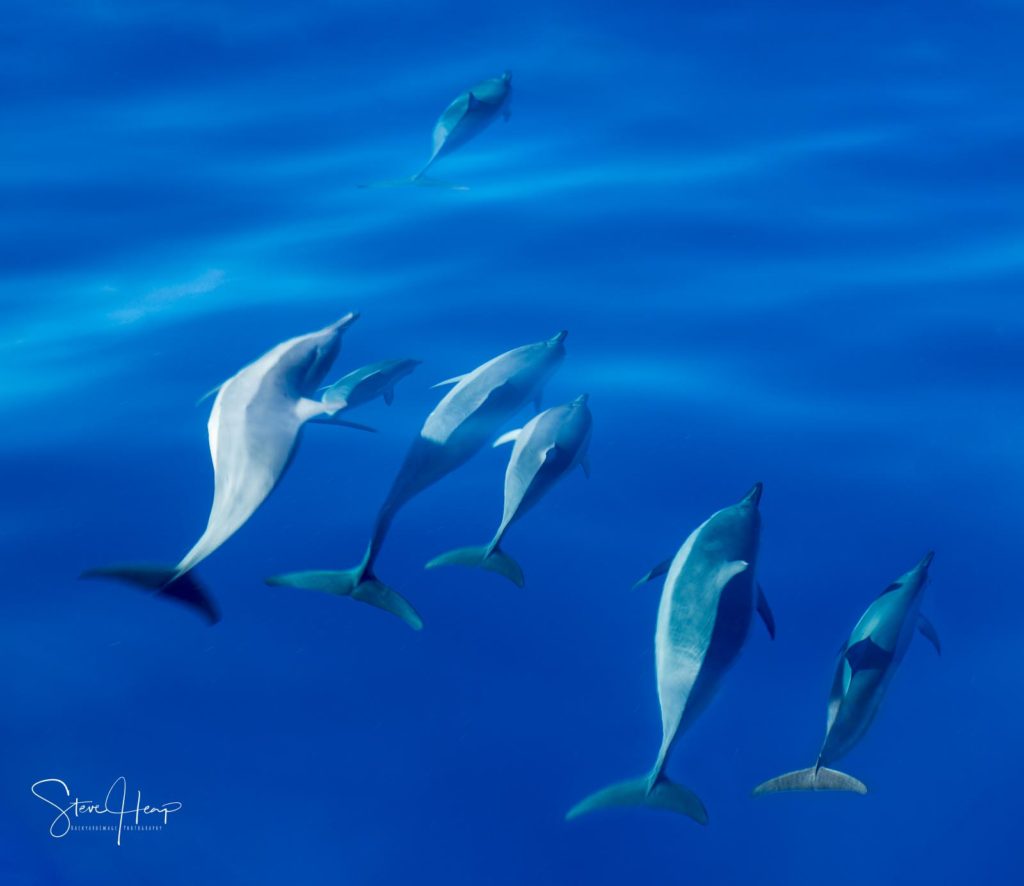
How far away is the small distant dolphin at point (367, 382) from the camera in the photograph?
3.58 m

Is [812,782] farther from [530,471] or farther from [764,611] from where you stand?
[530,471]

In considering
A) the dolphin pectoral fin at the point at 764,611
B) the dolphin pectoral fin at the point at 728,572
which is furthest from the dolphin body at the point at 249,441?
the dolphin pectoral fin at the point at 764,611

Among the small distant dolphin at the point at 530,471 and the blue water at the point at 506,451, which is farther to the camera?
the small distant dolphin at the point at 530,471

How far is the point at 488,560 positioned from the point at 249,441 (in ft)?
2.64

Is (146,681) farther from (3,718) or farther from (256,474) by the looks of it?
(256,474)

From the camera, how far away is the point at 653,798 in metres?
2.41

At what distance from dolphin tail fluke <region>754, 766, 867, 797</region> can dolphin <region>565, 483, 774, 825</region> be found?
0.65ft

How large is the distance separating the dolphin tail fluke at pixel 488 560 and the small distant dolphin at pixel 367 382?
2.55 ft

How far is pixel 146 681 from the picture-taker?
302 centimetres

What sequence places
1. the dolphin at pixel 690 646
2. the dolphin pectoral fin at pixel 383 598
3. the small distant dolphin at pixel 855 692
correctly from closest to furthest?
the dolphin at pixel 690 646 → the small distant dolphin at pixel 855 692 → the dolphin pectoral fin at pixel 383 598

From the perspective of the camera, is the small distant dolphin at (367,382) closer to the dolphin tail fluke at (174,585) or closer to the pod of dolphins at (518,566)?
the pod of dolphins at (518,566)
